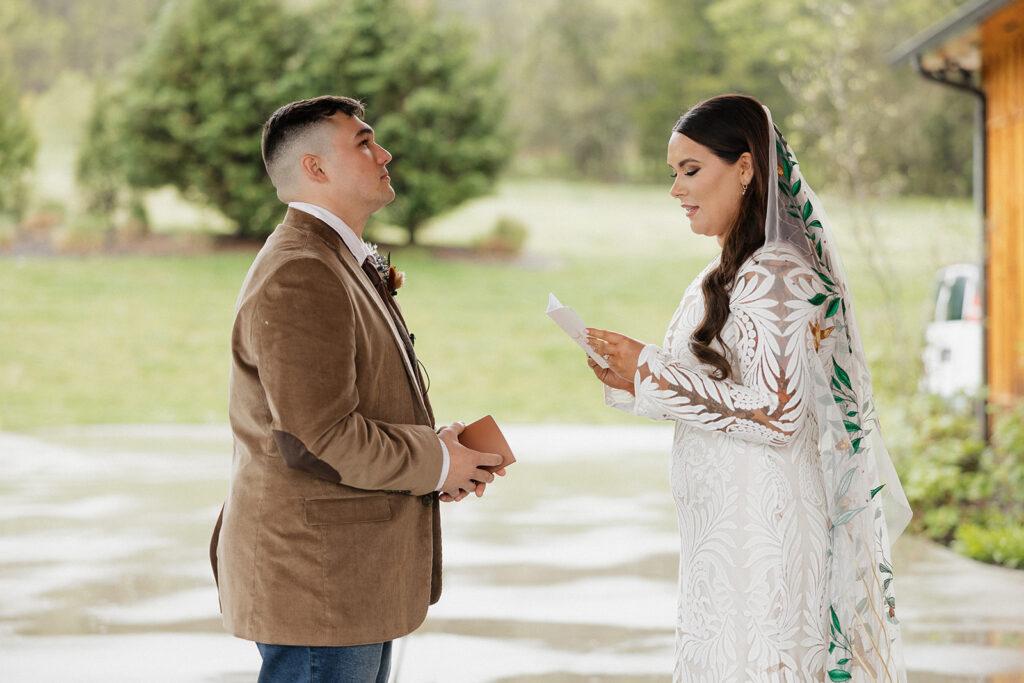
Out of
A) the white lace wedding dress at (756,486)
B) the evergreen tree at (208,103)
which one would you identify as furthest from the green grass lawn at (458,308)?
the white lace wedding dress at (756,486)

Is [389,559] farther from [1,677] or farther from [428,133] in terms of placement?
[428,133]

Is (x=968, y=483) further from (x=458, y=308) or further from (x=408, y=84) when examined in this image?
(x=408, y=84)

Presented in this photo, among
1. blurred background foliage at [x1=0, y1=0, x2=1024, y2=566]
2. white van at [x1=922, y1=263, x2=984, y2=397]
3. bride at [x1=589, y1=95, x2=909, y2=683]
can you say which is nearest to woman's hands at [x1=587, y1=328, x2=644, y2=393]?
bride at [x1=589, y1=95, x2=909, y2=683]

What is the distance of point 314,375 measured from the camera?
1.95 meters

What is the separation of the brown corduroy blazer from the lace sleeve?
506 millimetres

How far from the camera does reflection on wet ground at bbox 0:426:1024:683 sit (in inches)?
161

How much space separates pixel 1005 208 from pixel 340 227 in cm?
601

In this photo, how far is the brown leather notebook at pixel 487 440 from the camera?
2.31 metres

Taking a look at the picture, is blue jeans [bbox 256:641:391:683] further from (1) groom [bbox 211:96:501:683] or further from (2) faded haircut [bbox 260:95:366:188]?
(2) faded haircut [bbox 260:95:366:188]

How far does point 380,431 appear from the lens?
6.73 feet

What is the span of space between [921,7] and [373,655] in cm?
1766

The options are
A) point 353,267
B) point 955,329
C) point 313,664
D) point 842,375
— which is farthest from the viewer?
point 955,329

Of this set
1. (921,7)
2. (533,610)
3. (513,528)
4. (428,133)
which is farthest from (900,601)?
(921,7)

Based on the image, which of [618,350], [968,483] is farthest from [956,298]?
[618,350]
